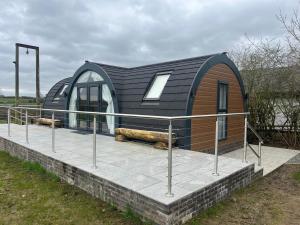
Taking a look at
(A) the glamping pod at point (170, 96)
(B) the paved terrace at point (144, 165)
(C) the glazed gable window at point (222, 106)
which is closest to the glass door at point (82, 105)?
(A) the glamping pod at point (170, 96)

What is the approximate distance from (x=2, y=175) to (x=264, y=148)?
8831mm

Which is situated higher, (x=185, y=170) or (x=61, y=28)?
(x=61, y=28)

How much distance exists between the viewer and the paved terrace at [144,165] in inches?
156

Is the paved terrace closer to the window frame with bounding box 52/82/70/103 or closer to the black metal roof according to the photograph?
the black metal roof

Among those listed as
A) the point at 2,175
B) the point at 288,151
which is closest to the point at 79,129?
the point at 2,175

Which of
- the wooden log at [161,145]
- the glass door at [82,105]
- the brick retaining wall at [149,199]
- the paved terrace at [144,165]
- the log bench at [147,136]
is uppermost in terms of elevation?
the glass door at [82,105]

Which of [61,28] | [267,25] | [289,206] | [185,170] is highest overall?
[61,28]

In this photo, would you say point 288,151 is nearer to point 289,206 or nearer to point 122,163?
point 289,206

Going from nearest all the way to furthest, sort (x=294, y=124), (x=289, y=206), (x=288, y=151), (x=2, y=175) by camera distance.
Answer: (x=289, y=206), (x=2, y=175), (x=288, y=151), (x=294, y=124)

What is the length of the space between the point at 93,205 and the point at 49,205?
30.1 inches

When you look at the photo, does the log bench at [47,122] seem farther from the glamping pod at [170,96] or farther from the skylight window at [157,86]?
the skylight window at [157,86]

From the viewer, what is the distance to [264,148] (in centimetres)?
984

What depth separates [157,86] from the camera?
8492 mm

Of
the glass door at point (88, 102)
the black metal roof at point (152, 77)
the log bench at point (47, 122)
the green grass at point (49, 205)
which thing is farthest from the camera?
the log bench at point (47, 122)
